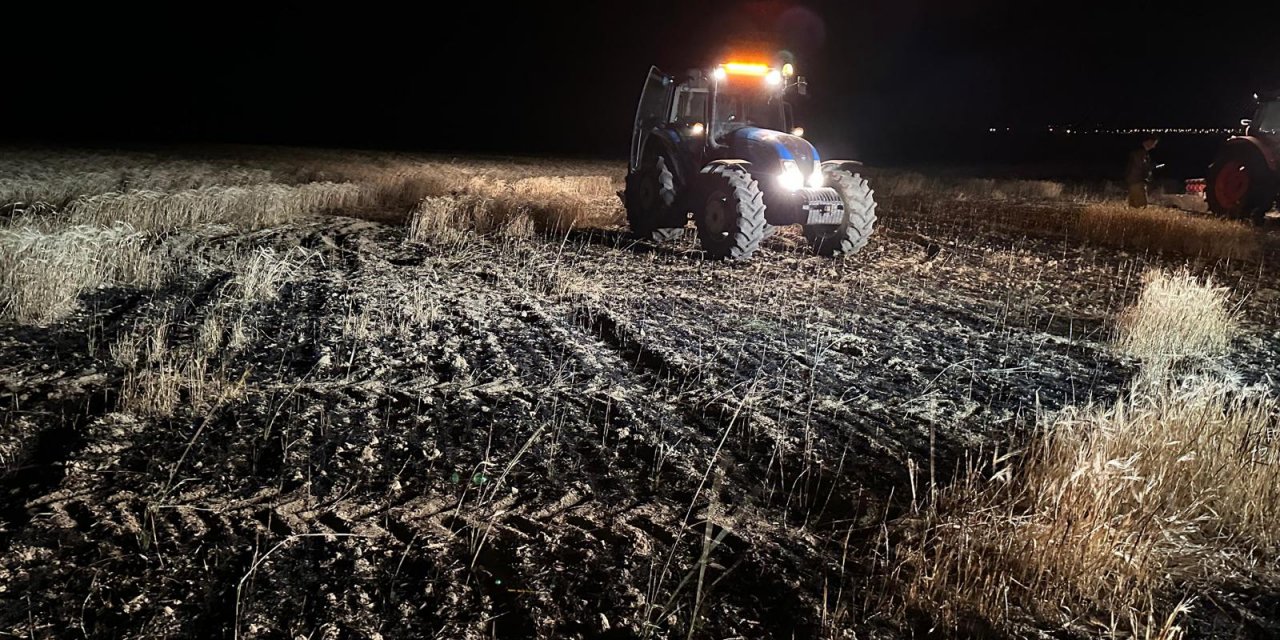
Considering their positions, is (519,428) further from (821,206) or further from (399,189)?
(399,189)

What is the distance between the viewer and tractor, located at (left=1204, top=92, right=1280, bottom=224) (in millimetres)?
13164

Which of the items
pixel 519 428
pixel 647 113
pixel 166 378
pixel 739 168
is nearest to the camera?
pixel 519 428

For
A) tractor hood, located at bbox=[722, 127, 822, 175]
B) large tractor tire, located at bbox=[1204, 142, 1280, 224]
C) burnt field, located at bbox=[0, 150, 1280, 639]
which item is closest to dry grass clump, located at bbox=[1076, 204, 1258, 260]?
large tractor tire, located at bbox=[1204, 142, 1280, 224]

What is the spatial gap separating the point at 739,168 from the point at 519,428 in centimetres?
556

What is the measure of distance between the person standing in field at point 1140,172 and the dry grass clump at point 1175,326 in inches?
374

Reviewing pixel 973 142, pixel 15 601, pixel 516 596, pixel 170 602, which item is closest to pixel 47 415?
pixel 15 601

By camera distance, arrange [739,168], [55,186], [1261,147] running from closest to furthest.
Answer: [739,168] → [55,186] → [1261,147]

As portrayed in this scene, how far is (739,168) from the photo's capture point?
352 inches

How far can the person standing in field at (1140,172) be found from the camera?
49.0 feet

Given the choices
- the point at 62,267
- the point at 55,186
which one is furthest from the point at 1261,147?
the point at 55,186

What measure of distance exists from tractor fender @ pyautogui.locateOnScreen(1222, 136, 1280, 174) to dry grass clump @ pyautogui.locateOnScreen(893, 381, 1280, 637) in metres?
11.8

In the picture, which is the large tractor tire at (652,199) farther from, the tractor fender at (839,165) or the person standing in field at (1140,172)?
the person standing in field at (1140,172)

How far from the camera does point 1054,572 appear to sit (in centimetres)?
293

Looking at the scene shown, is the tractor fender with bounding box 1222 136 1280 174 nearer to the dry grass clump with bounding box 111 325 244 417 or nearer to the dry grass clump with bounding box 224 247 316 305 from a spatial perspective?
the dry grass clump with bounding box 224 247 316 305
